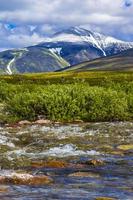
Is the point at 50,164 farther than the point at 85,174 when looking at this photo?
Yes

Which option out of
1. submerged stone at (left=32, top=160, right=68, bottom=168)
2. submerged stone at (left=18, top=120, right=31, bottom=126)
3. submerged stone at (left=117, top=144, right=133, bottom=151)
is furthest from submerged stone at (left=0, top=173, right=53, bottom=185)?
submerged stone at (left=18, top=120, right=31, bottom=126)

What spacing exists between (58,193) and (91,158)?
6574 mm

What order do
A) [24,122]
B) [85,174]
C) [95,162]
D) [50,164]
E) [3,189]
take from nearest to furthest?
[3,189]
[85,174]
[50,164]
[95,162]
[24,122]

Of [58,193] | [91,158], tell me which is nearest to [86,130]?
[91,158]

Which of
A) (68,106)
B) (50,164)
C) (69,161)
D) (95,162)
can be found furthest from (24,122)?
(50,164)

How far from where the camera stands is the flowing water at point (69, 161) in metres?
14.3

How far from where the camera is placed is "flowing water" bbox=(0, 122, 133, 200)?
563 inches

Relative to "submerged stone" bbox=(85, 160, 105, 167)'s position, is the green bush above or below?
above

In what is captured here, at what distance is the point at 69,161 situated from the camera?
19484mm

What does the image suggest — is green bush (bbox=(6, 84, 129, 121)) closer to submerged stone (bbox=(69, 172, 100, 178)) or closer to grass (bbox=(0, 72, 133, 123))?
grass (bbox=(0, 72, 133, 123))

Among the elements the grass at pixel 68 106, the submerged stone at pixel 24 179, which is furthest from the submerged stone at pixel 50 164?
the grass at pixel 68 106

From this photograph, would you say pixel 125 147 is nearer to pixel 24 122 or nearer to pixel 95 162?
pixel 95 162

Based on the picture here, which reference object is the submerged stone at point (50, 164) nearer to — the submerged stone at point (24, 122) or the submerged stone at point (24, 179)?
the submerged stone at point (24, 179)

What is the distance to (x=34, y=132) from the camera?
1139 inches
